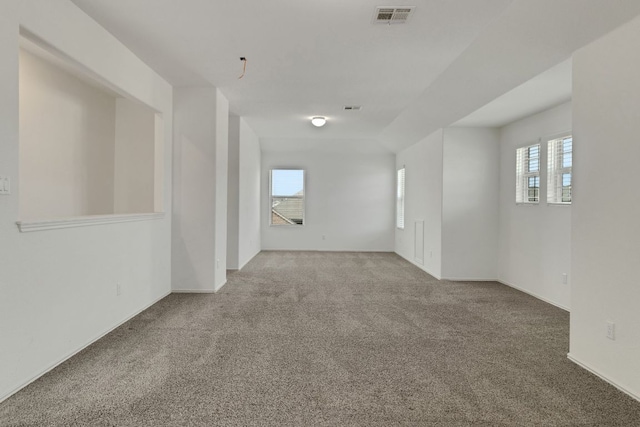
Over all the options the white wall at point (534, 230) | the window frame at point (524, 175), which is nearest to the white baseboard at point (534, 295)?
the white wall at point (534, 230)

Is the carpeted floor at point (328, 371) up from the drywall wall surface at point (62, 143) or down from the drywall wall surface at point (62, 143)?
down

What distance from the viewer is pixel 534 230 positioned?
4742 mm

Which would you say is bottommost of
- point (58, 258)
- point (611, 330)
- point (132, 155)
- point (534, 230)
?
point (611, 330)

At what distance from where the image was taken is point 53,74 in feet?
13.4

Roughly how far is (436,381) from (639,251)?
1.48 meters

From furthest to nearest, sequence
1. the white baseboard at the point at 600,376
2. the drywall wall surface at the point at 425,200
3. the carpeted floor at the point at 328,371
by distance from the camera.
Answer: the drywall wall surface at the point at 425,200, the white baseboard at the point at 600,376, the carpeted floor at the point at 328,371

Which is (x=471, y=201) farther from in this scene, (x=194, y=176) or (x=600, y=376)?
(x=194, y=176)

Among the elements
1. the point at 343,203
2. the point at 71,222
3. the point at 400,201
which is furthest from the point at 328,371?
the point at 343,203

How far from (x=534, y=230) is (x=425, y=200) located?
6.93 ft

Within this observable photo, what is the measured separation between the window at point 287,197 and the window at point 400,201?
7.78 ft

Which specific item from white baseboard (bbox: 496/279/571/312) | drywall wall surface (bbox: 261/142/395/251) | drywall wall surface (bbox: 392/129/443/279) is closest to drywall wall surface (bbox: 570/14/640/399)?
white baseboard (bbox: 496/279/571/312)

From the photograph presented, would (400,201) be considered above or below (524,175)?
below

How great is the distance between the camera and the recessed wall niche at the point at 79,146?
12.8ft

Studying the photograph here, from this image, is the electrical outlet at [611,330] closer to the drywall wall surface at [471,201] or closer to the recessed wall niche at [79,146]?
the drywall wall surface at [471,201]
